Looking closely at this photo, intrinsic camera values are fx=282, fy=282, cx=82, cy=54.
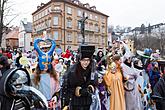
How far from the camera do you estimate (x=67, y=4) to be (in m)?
60.1

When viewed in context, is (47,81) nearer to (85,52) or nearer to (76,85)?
(76,85)

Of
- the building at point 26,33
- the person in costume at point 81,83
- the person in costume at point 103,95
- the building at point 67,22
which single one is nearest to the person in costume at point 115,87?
the person in costume at point 103,95

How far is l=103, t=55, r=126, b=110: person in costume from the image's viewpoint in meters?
6.00

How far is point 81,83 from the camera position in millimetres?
4664

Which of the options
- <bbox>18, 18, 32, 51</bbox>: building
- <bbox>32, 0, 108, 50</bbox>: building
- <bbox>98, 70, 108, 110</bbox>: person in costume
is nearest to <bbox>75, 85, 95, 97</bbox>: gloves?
<bbox>98, 70, 108, 110</bbox>: person in costume

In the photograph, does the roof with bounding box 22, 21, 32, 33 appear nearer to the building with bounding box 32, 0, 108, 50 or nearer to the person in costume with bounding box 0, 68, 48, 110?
the building with bounding box 32, 0, 108, 50

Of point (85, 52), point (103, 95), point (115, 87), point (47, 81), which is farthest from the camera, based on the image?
point (103, 95)

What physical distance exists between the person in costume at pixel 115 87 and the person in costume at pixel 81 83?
1.29 m

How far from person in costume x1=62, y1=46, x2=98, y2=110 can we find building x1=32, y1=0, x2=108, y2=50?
47112 mm

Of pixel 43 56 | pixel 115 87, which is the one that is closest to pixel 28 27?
pixel 115 87

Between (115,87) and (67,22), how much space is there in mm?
55529

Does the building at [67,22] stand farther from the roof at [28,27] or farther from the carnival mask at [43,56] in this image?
the carnival mask at [43,56]

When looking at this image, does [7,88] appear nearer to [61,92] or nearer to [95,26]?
[61,92]

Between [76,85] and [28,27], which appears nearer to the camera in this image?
[76,85]
